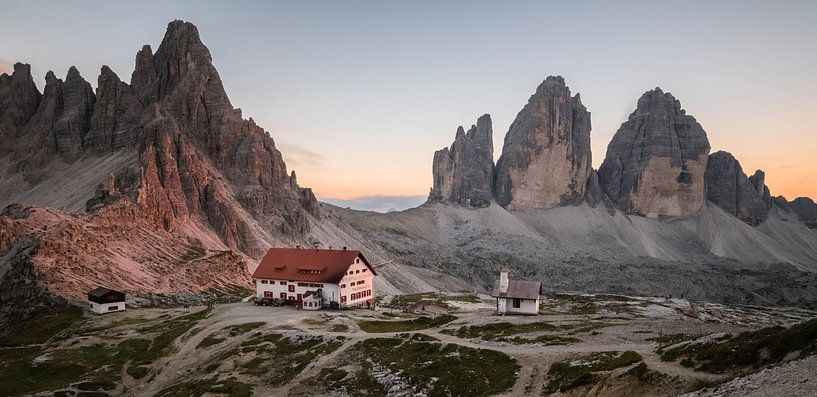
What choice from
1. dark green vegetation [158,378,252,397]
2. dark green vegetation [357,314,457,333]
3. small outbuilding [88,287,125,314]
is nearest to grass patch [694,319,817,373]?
dark green vegetation [158,378,252,397]

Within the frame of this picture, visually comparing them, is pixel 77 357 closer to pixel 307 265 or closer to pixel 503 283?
pixel 307 265

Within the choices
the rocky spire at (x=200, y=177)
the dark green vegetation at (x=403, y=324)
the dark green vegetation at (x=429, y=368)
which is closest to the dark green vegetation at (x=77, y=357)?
the dark green vegetation at (x=403, y=324)

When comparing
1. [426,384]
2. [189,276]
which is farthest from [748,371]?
[189,276]

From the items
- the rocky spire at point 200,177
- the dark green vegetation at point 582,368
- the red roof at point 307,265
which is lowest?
the dark green vegetation at point 582,368

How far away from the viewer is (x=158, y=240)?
133500 millimetres

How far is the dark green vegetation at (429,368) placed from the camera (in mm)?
39156

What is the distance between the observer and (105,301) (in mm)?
88125

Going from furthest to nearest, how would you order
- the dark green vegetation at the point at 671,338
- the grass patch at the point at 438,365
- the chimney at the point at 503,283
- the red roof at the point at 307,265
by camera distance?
1. the red roof at the point at 307,265
2. the chimney at the point at 503,283
3. the dark green vegetation at the point at 671,338
4. the grass patch at the point at 438,365

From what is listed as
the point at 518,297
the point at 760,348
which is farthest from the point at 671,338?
the point at 518,297

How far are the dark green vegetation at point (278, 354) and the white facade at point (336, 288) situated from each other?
72.6ft

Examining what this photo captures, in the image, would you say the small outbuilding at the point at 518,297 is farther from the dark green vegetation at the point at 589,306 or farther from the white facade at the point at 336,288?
the white facade at the point at 336,288

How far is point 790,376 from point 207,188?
171396mm

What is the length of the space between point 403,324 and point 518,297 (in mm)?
19060

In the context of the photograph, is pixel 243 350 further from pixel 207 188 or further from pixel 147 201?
pixel 207 188
